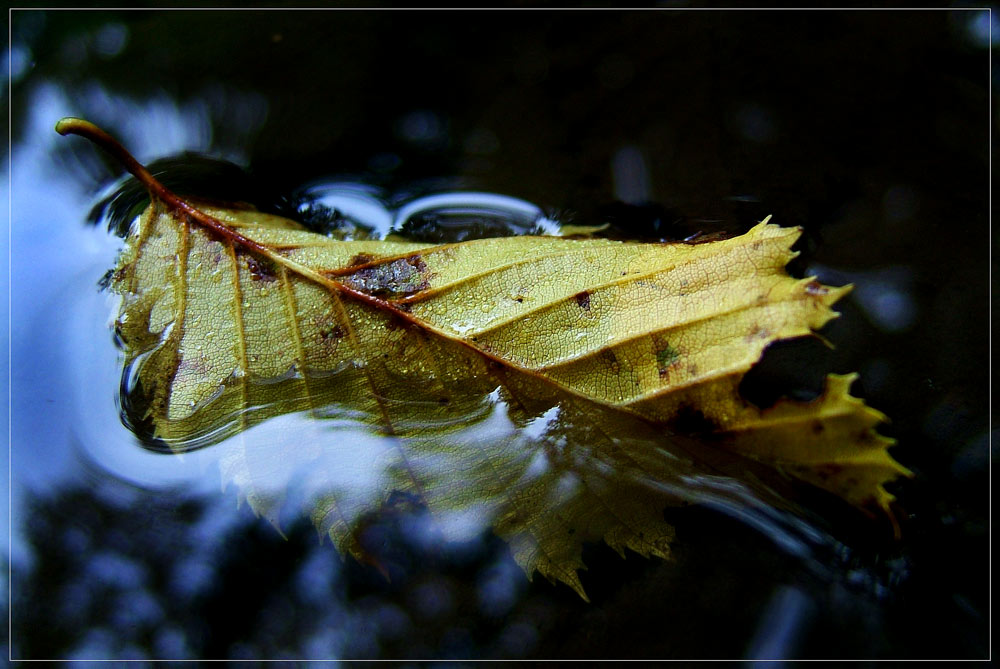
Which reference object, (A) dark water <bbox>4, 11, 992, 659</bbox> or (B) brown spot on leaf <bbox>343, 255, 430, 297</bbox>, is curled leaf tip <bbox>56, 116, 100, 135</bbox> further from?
(B) brown spot on leaf <bbox>343, 255, 430, 297</bbox>

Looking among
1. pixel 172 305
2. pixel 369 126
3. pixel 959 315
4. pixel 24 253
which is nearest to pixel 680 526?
pixel 959 315

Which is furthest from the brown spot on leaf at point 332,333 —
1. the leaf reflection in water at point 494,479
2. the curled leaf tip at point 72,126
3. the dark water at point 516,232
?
the curled leaf tip at point 72,126

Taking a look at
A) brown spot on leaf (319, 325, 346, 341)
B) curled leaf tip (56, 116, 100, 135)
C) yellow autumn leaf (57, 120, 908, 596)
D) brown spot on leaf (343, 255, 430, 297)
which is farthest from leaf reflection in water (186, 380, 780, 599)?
curled leaf tip (56, 116, 100, 135)

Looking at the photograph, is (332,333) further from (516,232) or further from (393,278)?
(516,232)

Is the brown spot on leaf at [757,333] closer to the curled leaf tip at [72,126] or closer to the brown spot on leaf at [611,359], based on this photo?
the brown spot on leaf at [611,359]

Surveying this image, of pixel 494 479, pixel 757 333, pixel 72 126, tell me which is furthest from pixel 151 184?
pixel 757 333
